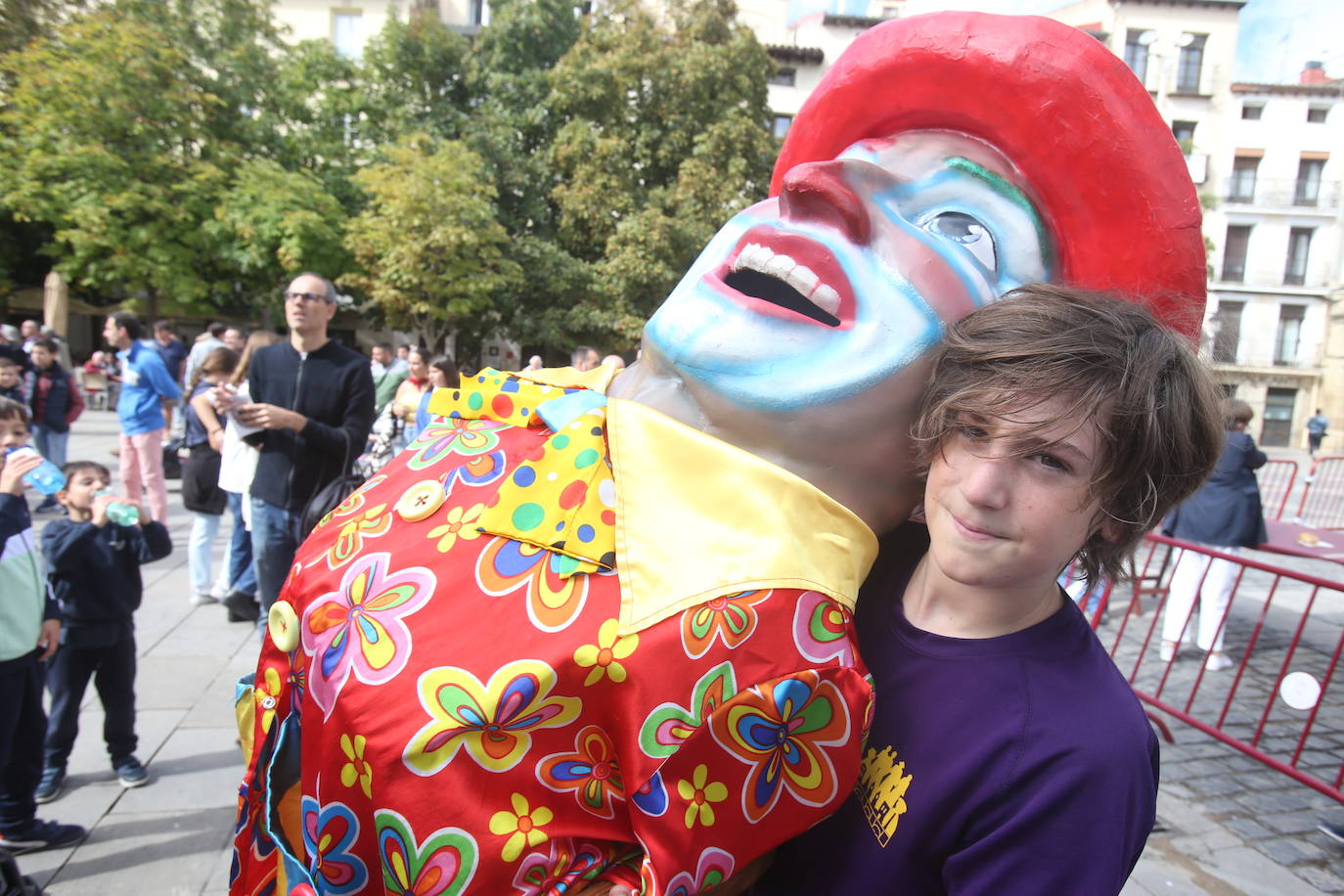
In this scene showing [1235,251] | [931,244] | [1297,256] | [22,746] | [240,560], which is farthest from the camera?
[1235,251]

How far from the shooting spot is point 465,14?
23328 mm

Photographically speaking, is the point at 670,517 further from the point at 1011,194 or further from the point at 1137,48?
the point at 1137,48

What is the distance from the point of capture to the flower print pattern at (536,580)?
117cm

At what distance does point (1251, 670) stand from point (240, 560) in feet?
21.1

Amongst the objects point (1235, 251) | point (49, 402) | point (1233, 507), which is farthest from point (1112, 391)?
point (1235, 251)

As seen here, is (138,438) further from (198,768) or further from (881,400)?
(881,400)

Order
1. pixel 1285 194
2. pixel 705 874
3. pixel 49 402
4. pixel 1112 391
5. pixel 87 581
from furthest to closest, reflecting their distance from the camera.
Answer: pixel 1285 194 < pixel 49 402 < pixel 87 581 < pixel 705 874 < pixel 1112 391

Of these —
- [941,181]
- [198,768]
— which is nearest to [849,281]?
[941,181]

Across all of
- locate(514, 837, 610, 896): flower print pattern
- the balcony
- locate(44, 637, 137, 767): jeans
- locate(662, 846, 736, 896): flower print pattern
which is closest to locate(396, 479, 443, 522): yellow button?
locate(514, 837, 610, 896): flower print pattern

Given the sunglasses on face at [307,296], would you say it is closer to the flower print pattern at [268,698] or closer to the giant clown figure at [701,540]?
the giant clown figure at [701,540]

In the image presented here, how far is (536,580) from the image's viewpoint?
1.21 metres

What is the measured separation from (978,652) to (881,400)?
39 centimetres

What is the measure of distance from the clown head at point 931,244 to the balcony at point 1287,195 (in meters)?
33.4

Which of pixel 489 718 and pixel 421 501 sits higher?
pixel 421 501
